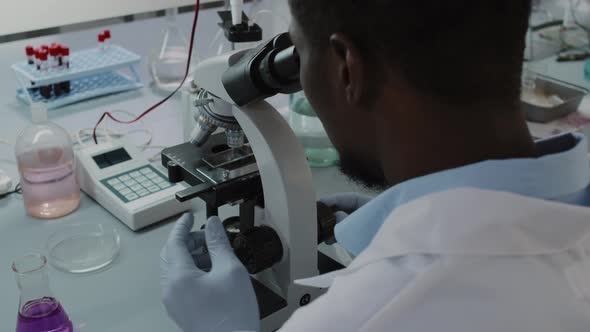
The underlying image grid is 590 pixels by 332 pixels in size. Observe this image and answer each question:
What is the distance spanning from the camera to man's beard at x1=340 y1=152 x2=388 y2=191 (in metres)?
0.81

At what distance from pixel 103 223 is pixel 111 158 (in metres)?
0.18

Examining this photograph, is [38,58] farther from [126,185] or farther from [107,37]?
[126,185]

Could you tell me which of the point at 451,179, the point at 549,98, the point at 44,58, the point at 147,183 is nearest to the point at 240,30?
the point at 147,183

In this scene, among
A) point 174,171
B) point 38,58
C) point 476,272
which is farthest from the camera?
point 38,58

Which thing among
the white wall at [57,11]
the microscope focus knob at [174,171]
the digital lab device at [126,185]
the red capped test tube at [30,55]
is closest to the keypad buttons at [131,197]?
the digital lab device at [126,185]

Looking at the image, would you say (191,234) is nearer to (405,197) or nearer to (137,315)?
(137,315)

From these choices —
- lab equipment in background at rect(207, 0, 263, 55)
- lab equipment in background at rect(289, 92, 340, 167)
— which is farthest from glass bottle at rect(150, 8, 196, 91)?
lab equipment in background at rect(207, 0, 263, 55)

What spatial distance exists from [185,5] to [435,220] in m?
1.95

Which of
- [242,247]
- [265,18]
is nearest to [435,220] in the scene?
[242,247]

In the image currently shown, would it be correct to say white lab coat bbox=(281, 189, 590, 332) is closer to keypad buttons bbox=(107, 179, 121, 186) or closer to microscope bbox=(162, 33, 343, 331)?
microscope bbox=(162, 33, 343, 331)

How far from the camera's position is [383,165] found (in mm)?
777

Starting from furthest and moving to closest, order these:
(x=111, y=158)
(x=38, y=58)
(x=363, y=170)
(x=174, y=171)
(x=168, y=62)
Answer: (x=168, y=62) → (x=38, y=58) → (x=111, y=158) → (x=174, y=171) → (x=363, y=170)

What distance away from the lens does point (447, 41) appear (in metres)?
0.65

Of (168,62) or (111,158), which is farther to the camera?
(168,62)
